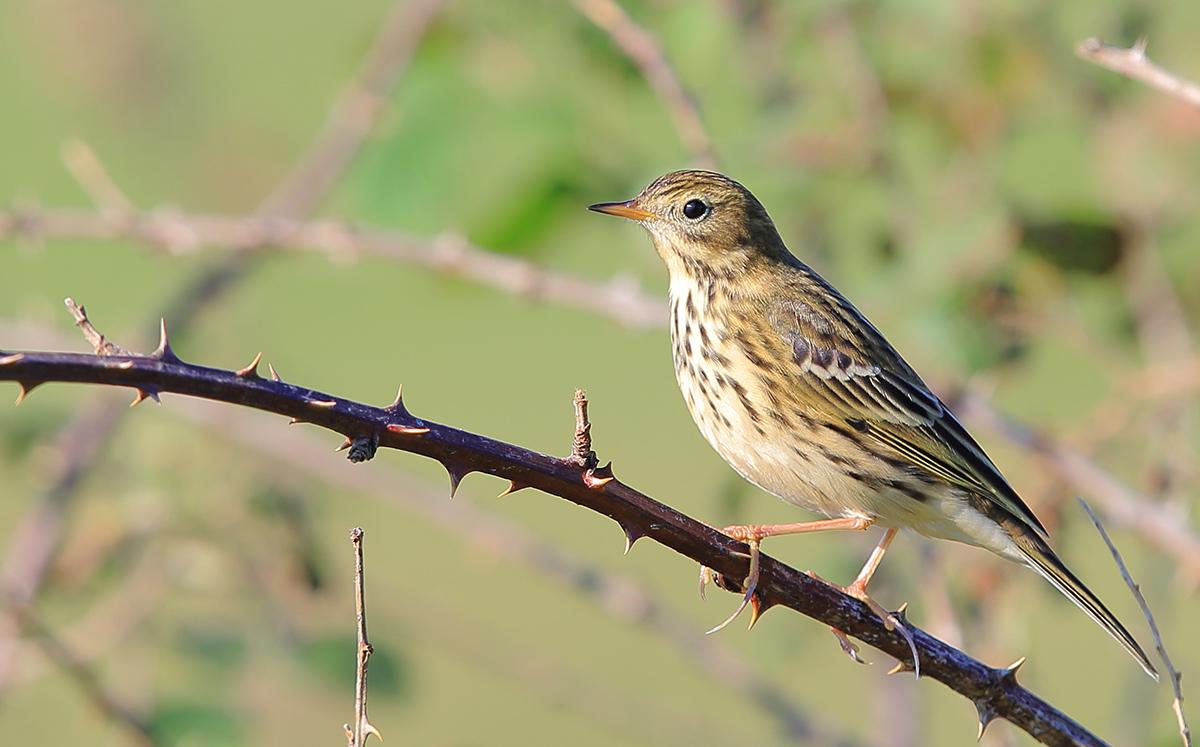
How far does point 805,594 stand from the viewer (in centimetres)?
291

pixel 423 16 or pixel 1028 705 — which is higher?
pixel 423 16

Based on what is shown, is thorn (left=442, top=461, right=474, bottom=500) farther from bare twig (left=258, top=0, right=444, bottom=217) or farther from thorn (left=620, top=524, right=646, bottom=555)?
bare twig (left=258, top=0, right=444, bottom=217)

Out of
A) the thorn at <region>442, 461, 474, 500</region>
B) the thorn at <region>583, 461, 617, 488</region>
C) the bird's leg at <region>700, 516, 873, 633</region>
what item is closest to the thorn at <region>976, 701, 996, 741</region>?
the bird's leg at <region>700, 516, 873, 633</region>

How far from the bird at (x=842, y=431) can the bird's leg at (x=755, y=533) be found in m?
0.02

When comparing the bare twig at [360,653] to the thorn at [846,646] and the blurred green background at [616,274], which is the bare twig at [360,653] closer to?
the thorn at [846,646]

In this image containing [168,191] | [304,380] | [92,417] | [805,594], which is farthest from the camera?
[168,191]

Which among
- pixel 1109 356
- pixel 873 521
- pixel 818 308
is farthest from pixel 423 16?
pixel 1109 356

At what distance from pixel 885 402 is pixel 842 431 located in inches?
8.7

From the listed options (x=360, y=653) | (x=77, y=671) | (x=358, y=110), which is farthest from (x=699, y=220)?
(x=360, y=653)

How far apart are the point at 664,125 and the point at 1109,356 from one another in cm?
305

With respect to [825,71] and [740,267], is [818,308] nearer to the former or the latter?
[740,267]

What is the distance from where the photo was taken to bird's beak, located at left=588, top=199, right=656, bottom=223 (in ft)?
15.2

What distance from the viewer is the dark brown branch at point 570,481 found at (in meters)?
2.00

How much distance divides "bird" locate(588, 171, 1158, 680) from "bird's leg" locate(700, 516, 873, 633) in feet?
0.05
